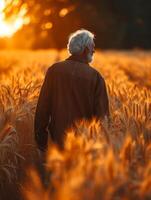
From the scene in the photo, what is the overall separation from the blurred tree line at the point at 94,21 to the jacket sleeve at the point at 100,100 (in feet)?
91.8

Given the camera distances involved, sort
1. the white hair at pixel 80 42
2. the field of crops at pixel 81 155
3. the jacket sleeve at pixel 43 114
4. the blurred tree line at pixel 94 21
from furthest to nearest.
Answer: the blurred tree line at pixel 94 21 < the jacket sleeve at pixel 43 114 < the white hair at pixel 80 42 < the field of crops at pixel 81 155

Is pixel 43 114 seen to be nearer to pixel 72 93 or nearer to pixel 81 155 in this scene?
Answer: pixel 72 93

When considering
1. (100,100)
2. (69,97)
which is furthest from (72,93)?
(100,100)

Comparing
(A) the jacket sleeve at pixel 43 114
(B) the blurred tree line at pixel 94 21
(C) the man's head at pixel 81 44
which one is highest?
(C) the man's head at pixel 81 44

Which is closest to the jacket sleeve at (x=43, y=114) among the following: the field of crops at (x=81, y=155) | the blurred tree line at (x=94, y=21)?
the field of crops at (x=81, y=155)

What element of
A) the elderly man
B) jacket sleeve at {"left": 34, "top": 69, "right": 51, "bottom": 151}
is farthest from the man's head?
jacket sleeve at {"left": 34, "top": 69, "right": 51, "bottom": 151}

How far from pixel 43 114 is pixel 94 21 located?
4770 centimetres

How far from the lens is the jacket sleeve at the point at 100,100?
565 centimetres

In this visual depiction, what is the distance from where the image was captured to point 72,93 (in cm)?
581

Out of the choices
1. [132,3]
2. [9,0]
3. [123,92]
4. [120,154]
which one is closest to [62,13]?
[132,3]

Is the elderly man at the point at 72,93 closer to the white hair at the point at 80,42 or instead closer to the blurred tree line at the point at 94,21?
the white hair at the point at 80,42

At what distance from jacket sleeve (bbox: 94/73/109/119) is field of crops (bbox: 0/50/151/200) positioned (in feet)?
0.32

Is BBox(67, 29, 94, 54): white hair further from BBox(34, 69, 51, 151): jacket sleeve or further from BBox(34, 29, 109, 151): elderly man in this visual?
BBox(34, 69, 51, 151): jacket sleeve

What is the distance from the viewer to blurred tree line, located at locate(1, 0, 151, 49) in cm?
4144
